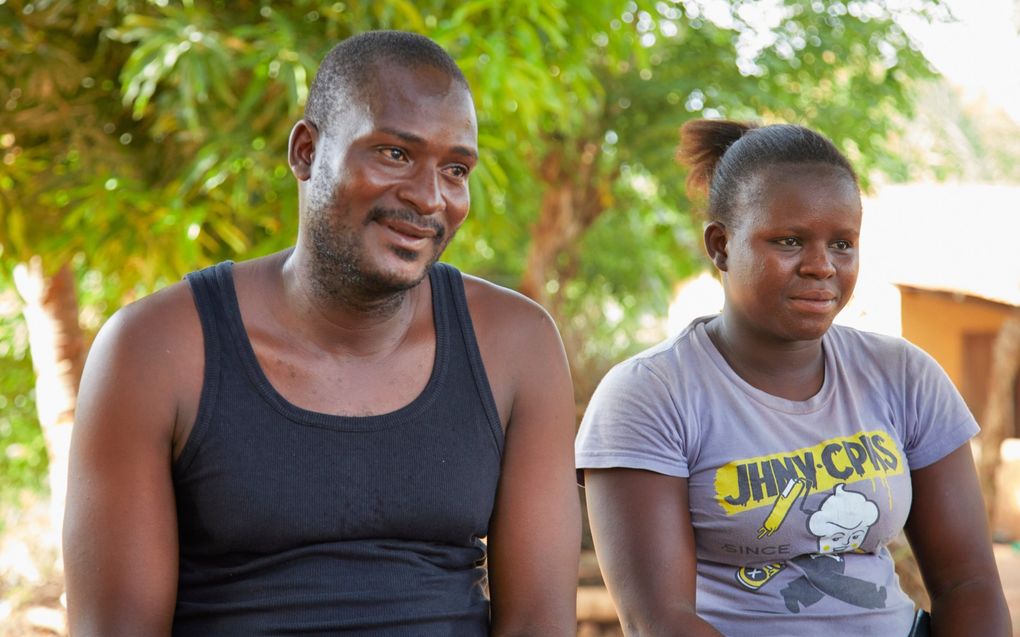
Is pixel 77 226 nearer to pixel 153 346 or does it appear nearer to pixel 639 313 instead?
pixel 153 346

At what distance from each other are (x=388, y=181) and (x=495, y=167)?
1.61 metres

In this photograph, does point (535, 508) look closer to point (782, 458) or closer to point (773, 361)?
A: point (782, 458)

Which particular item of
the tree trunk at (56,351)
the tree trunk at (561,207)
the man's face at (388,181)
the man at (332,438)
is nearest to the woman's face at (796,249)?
the man at (332,438)

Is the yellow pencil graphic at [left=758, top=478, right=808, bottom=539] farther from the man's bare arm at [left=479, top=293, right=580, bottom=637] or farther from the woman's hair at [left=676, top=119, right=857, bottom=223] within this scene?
the woman's hair at [left=676, top=119, right=857, bottom=223]

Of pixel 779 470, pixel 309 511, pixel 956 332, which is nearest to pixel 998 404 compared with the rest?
pixel 779 470

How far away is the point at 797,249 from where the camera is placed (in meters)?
2.23

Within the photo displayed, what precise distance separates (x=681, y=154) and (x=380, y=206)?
976 mm

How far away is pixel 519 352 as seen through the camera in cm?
204

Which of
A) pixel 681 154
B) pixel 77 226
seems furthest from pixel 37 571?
pixel 681 154

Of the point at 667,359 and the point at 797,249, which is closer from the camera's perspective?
the point at 797,249

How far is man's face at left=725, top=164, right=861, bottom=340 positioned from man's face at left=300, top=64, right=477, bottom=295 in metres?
0.70

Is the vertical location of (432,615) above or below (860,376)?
below

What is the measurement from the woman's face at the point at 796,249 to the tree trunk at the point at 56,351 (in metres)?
3.04

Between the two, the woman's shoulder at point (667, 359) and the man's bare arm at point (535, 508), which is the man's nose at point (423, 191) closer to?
the man's bare arm at point (535, 508)
